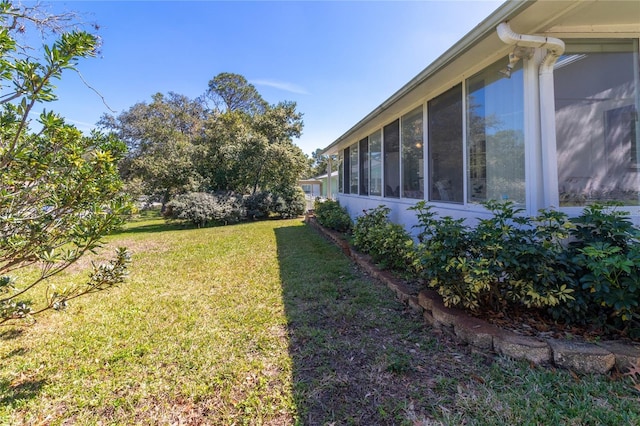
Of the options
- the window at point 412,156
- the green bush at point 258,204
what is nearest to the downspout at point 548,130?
the window at point 412,156

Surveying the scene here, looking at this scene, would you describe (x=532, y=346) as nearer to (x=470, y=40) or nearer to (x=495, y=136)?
(x=495, y=136)

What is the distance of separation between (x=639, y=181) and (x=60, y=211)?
526cm

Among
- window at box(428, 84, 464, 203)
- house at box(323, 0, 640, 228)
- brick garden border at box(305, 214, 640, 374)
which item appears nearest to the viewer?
brick garden border at box(305, 214, 640, 374)

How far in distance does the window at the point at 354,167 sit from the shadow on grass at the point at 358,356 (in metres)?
5.22

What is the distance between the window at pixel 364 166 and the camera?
8219mm

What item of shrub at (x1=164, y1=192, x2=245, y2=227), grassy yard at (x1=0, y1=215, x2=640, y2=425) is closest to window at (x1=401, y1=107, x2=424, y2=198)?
grassy yard at (x1=0, y1=215, x2=640, y2=425)

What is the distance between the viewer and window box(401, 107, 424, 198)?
17.2 feet

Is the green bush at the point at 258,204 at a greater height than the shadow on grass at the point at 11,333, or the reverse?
the green bush at the point at 258,204

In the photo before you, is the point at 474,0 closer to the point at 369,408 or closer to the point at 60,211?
the point at 369,408

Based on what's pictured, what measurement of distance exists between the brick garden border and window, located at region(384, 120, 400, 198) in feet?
11.5

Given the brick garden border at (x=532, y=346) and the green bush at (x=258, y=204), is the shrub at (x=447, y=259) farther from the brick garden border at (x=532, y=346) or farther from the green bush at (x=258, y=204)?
the green bush at (x=258, y=204)

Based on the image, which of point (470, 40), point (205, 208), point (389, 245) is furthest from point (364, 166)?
point (205, 208)

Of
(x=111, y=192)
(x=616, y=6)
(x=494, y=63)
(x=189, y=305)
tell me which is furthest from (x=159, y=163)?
(x=616, y=6)

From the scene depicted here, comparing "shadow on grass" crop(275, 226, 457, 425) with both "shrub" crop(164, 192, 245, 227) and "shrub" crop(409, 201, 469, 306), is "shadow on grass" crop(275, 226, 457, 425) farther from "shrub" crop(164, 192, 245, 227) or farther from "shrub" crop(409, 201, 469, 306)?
"shrub" crop(164, 192, 245, 227)
